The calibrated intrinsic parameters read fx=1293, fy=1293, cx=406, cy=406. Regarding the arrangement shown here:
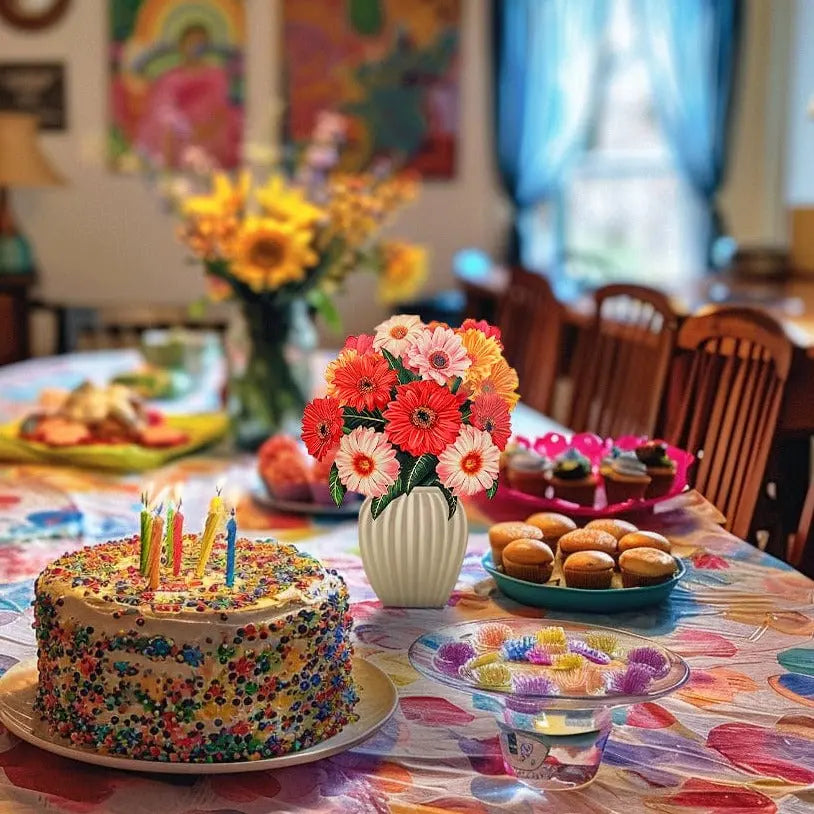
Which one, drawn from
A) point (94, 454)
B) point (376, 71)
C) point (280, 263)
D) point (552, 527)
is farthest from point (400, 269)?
point (376, 71)

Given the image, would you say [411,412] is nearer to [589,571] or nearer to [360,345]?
[360,345]

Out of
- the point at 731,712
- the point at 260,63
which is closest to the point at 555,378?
the point at 731,712

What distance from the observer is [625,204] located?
216 inches

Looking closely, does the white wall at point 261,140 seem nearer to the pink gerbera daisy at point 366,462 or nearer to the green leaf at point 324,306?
the green leaf at point 324,306

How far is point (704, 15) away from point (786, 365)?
3.84 meters

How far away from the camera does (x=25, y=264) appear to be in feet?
16.5

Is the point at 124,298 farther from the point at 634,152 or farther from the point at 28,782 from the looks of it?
the point at 28,782

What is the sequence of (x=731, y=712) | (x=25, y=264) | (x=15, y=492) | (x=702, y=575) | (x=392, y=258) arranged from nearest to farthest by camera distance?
(x=731, y=712), (x=702, y=575), (x=15, y=492), (x=392, y=258), (x=25, y=264)

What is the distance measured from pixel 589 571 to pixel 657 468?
Result: 1.29 feet

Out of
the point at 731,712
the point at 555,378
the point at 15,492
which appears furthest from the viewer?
the point at 555,378

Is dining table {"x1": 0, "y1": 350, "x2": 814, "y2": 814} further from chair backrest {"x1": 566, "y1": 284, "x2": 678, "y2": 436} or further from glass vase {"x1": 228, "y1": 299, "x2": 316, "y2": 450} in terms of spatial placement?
chair backrest {"x1": 566, "y1": 284, "x2": 678, "y2": 436}

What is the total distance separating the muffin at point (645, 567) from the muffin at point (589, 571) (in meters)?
0.02

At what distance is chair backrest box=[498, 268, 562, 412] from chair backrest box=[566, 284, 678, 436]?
107 mm

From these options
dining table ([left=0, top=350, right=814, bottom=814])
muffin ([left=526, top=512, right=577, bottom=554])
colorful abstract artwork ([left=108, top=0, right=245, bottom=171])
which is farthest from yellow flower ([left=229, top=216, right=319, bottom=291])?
colorful abstract artwork ([left=108, top=0, right=245, bottom=171])
